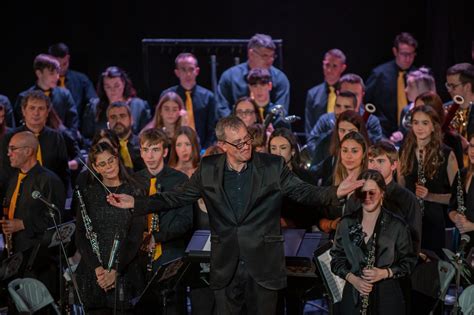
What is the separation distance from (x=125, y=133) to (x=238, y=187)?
2961mm

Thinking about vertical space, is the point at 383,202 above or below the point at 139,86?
below

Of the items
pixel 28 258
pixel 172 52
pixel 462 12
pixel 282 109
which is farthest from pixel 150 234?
pixel 462 12

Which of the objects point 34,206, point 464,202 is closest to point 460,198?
point 464,202

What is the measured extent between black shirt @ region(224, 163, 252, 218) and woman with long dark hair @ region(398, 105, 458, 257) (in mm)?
1912

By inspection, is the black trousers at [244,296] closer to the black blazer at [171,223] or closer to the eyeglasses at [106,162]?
the black blazer at [171,223]

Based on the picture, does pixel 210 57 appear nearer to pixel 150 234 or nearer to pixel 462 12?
pixel 462 12

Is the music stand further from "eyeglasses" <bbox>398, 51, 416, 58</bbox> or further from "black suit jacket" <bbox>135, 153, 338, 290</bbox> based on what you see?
"eyeglasses" <bbox>398, 51, 416, 58</bbox>

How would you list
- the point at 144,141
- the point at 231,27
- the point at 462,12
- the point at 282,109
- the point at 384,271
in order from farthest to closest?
the point at 231,27 < the point at 462,12 < the point at 282,109 < the point at 144,141 < the point at 384,271

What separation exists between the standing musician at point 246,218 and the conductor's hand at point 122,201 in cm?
48

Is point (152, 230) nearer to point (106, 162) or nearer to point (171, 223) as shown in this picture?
point (171, 223)

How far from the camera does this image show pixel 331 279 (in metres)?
5.97

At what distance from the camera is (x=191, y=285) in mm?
6566

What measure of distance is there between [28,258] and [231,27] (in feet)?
17.8

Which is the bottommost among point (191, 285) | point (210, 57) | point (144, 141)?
point (191, 285)
